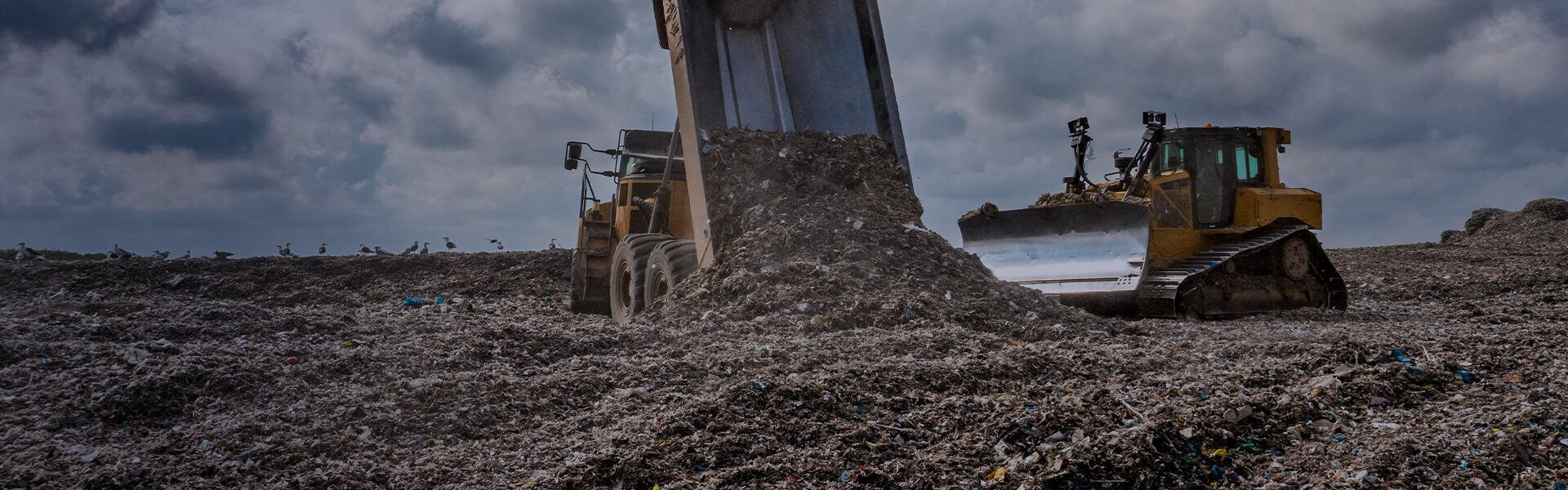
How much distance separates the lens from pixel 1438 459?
309cm

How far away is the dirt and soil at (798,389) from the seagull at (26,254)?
7959mm

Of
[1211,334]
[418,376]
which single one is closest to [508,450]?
[418,376]

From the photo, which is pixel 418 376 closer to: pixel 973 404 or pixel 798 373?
pixel 798 373

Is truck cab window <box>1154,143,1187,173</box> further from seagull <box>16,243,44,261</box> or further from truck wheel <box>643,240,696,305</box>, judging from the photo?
seagull <box>16,243,44,261</box>

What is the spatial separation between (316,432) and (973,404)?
98.9 inches

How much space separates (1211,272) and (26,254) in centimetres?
1480

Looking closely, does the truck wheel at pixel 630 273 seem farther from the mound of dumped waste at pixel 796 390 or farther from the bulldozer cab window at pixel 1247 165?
the bulldozer cab window at pixel 1247 165

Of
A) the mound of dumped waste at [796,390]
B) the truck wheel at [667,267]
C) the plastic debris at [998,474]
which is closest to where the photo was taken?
the plastic debris at [998,474]

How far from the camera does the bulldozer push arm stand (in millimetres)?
7223

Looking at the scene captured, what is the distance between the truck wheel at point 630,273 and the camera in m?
7.26

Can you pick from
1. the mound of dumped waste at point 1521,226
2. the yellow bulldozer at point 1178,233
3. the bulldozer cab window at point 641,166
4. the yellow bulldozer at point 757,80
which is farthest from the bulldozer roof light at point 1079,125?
the mound of dumped waste at point 1521,226

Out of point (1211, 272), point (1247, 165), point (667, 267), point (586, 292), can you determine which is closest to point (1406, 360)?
→ point (1211, 272)

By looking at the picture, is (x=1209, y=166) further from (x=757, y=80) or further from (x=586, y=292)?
(x=586, y=292)

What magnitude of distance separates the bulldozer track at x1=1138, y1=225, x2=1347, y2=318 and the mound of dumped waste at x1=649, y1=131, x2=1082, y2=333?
198 centimetres
